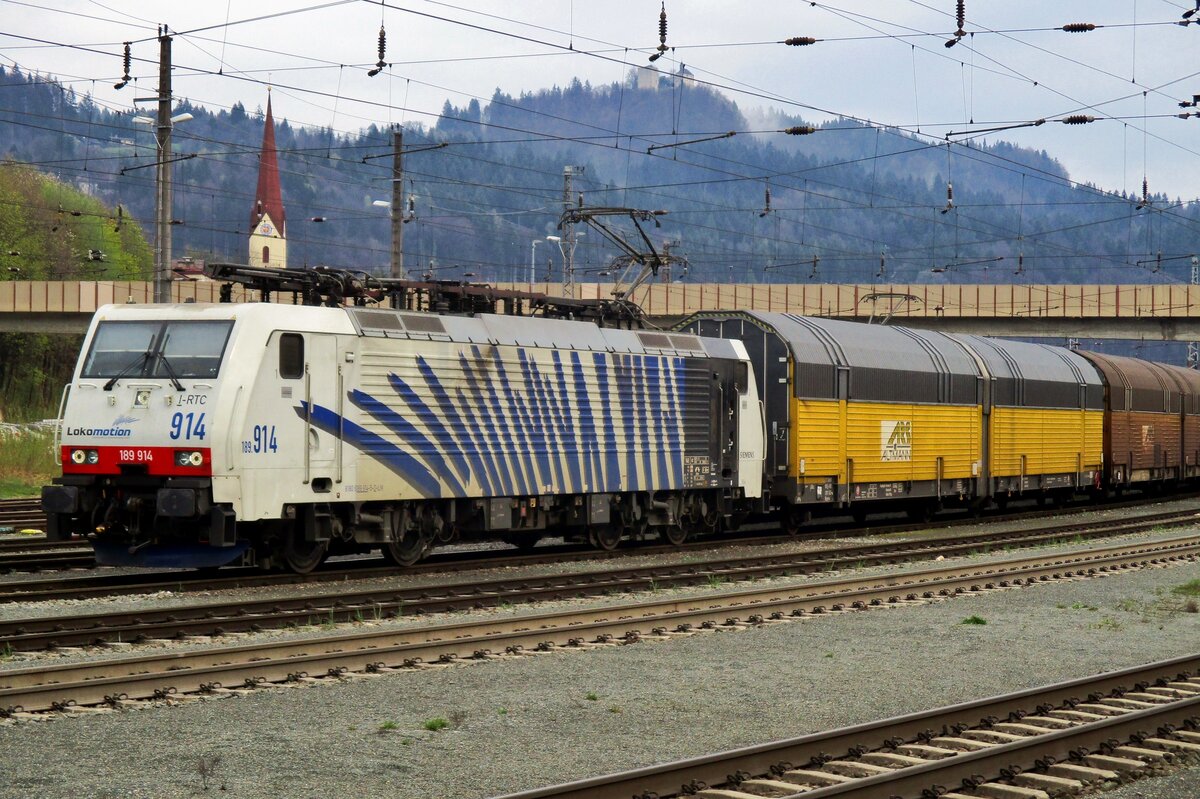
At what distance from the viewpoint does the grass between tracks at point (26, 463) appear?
34866 mm

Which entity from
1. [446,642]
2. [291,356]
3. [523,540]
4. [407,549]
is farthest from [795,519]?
[446,642]

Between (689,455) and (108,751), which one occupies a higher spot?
(689,455)

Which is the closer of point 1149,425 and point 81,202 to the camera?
point 1149,425

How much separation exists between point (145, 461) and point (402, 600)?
3.48 m

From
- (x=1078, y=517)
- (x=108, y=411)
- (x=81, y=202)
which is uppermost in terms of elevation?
(x=81, y=202)

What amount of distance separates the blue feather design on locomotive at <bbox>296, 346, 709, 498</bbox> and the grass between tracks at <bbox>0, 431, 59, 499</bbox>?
1843 cm

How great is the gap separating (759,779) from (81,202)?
10452 cm

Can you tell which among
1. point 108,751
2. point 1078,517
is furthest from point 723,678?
point 1078,517

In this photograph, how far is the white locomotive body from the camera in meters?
16.1

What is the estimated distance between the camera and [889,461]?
91.3ft

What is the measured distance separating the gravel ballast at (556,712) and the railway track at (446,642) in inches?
15.4

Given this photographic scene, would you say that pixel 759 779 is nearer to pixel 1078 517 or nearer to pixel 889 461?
pixel 889 461

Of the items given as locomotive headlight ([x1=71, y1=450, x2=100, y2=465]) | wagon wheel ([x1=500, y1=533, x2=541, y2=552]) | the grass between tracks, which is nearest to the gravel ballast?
locomotive headlight ([x1=71, y1=450, x2=100, y2=465])

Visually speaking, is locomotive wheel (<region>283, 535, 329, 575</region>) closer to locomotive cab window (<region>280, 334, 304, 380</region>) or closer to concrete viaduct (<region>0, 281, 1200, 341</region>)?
locomotive cab window (<region>280, 334, 304, 380</region>)
